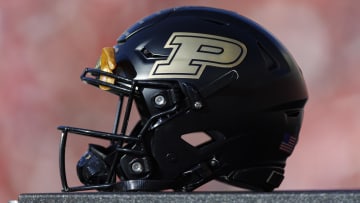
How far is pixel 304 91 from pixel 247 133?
188mm

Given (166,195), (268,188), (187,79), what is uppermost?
(187,79)

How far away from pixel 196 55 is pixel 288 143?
268 mm

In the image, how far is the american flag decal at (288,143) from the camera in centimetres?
125

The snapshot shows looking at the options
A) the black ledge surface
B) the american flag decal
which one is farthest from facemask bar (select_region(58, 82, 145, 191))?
the american flag decal

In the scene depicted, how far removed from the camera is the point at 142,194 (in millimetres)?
964

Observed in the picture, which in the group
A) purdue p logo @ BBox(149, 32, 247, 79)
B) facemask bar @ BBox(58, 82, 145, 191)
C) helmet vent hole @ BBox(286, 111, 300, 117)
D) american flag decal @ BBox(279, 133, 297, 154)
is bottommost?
american flag decal @ BBox(279, 133, 297, 154)

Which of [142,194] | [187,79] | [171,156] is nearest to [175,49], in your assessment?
[187,79]

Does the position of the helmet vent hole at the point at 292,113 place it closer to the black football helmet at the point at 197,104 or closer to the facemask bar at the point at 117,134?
the black football helmet at the point at 197,104

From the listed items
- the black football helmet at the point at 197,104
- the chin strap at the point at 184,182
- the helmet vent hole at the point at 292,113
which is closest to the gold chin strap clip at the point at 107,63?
the black football helmet at the point at 197,104

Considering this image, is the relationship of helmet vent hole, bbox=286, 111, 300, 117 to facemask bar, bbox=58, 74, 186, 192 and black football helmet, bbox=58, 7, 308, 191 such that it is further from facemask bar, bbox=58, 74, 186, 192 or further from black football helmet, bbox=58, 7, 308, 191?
facemask bar, bbox=58, 74, 186, 192

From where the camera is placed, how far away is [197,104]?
1156 millimetres

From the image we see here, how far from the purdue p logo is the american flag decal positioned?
0.63 feet

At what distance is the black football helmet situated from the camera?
117cm

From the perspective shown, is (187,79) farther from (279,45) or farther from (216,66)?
(279,45)
